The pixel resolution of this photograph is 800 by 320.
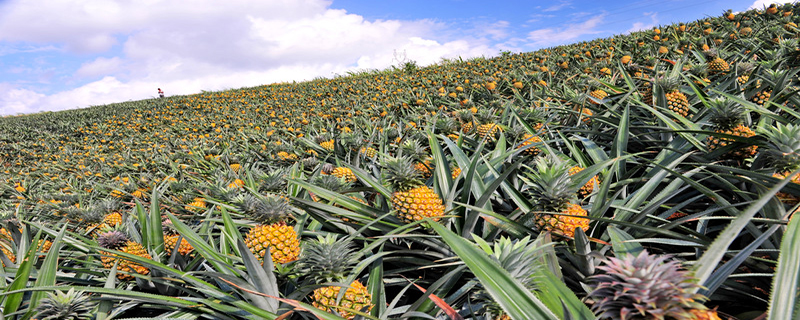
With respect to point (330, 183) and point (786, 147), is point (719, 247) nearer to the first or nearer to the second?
point (786, 147)

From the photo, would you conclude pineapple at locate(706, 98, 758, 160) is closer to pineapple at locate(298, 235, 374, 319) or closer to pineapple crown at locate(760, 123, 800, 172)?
pineapple crown at locate(760, 123, 800, 172)

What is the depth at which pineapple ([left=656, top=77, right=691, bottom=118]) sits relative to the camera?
218cm

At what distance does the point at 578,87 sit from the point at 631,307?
12.2 ft

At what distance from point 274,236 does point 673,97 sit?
255 cm

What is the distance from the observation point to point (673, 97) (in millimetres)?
2195

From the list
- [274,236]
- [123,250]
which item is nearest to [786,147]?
[274,236]

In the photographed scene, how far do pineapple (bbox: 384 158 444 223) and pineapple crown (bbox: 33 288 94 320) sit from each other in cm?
116

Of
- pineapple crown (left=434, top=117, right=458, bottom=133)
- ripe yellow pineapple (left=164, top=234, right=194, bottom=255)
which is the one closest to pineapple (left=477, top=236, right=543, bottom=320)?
ripe yellow pineapple (left=164, top=234, right=194, bottom=255)

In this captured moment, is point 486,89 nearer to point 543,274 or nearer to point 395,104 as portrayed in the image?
point 395,104

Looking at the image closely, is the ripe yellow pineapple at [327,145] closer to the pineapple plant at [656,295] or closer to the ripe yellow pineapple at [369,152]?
the ripe yellow pineapple at [369,152]

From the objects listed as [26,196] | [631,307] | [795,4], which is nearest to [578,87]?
[631,307]

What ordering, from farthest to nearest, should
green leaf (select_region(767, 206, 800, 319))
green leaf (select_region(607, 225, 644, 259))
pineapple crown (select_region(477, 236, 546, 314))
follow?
green leaf (select_region(607, 225, 644, 259)) < pineapple crown (select_region(477, 236, 546, 314)) < green leaf (select_region(767, 206, 800, 319))

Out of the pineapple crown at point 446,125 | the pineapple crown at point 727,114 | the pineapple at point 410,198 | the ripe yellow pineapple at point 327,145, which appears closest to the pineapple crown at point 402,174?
the pineapple at point 410,198

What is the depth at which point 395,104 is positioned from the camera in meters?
5.86
